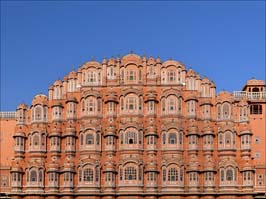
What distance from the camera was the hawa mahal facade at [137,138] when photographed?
58781 mm

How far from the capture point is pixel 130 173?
5906 cm

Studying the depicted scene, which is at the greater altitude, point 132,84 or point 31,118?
point 132,84

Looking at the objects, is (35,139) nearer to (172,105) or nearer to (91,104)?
(91,104)

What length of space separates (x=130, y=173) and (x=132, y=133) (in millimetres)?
4424

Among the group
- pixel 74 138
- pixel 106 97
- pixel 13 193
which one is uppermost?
pixel 106 97

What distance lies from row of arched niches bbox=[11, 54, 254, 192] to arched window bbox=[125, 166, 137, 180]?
109 millimetres

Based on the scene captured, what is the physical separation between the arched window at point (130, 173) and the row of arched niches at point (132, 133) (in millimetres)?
109

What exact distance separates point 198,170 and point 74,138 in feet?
46.5

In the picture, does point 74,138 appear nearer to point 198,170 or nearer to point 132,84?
point 132,84

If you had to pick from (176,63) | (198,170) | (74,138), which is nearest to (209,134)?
(198,170)

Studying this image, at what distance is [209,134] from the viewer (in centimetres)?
5978

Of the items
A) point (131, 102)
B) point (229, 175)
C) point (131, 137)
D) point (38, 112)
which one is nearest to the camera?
point (229, 175)

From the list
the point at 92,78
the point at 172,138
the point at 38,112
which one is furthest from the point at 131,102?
the point at 38,112

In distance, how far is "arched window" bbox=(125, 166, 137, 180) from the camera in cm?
5888
